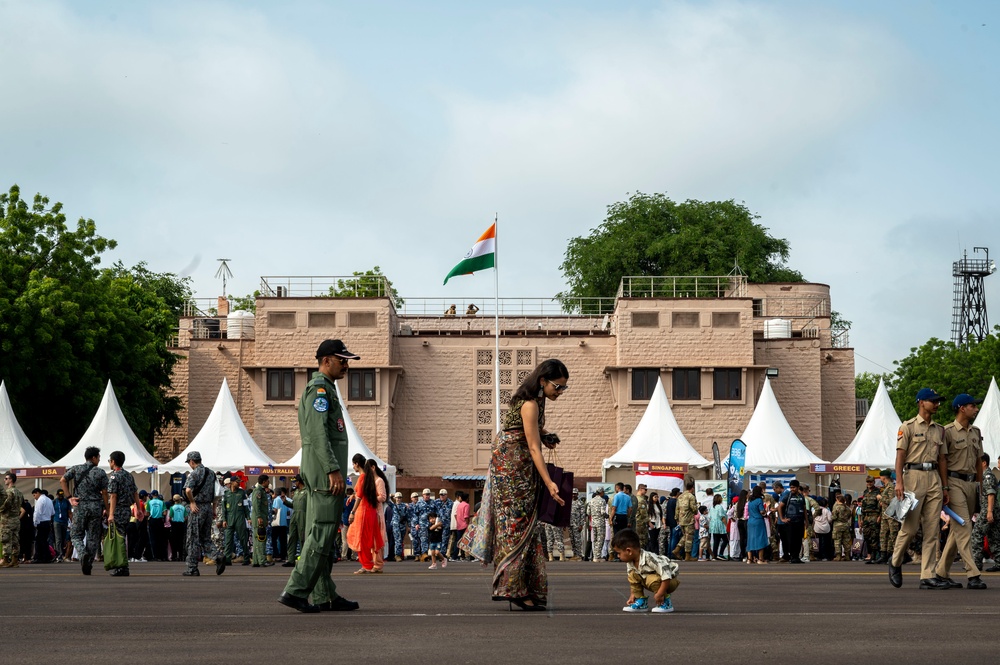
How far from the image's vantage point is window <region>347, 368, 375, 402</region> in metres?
58.6

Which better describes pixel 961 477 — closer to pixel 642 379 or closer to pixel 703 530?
pixel 703 530

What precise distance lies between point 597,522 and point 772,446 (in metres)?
10.5

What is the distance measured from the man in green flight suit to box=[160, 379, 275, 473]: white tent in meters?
30.4

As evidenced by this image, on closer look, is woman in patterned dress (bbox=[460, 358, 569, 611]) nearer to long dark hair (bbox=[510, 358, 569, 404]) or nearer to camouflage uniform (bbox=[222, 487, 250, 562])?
long dark hair (bbox=[510, 358, 569, 404])

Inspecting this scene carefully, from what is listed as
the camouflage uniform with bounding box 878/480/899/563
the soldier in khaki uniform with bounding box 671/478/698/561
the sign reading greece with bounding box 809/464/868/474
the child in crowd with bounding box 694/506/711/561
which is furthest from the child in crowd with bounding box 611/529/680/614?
the sign reading greece with bounding box 809/464/868/474

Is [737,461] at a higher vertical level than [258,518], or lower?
higher

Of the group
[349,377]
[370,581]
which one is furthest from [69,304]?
[370,581]

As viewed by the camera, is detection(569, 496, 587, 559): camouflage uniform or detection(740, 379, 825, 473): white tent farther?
detection(740, 379, 825, 473): white tent

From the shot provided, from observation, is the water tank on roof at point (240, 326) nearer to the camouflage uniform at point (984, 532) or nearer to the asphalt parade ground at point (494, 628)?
the camouflage uniform at point (984, 532)

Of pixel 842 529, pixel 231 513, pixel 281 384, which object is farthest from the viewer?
pixel 281 384

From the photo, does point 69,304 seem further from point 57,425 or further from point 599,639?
point 599,639

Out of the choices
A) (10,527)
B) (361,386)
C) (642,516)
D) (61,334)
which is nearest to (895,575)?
(10,527)

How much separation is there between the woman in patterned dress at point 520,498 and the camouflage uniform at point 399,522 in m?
23.2

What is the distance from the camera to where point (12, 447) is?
3994 cm
